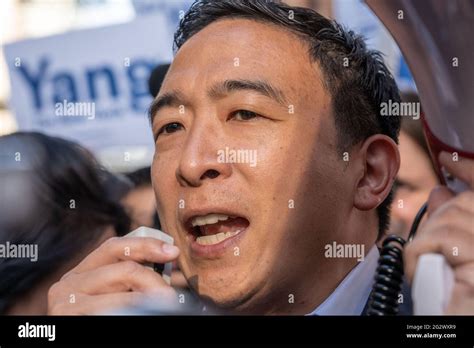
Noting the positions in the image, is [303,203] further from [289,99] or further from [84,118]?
[84,118]

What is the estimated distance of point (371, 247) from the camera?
3260 mm

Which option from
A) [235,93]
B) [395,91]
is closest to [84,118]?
[235,93]

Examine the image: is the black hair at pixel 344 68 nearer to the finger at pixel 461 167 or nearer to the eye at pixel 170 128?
the finger at pixel 461 167

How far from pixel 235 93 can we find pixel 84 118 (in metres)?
0.70

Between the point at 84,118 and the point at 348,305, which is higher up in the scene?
the point at 84,118

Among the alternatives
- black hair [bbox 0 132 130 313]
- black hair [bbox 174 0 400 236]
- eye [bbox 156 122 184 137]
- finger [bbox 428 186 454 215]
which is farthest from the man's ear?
black hair [bbox 0 132 130 313]

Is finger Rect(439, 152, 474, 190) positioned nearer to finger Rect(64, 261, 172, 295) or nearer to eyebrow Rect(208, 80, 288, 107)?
eyebrow Rect(208, 80, 288, 107)

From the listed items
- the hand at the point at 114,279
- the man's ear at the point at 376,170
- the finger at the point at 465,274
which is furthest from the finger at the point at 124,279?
the finger at the point at 465,274

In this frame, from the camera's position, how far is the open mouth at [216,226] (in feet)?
10.5

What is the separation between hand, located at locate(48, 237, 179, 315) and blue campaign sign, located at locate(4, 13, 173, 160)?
498mm

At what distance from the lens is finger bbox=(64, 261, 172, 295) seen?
122 inches

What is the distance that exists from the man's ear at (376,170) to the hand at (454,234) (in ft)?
0.55
